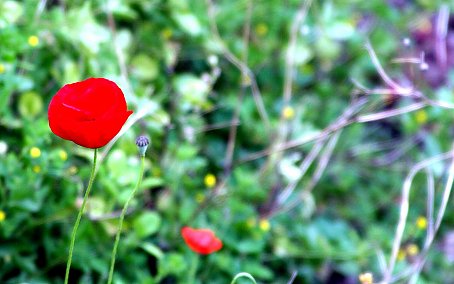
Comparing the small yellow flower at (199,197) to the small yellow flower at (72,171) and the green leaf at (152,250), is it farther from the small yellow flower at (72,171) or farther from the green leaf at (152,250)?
the small yellow flower at (72,171)

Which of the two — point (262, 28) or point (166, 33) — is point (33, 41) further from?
point (262, 28)

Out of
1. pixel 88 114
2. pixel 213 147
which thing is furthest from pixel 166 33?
pixel 88 114

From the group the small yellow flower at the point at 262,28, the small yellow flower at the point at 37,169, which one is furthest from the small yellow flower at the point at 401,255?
the small yellow flower at the point at 37,169

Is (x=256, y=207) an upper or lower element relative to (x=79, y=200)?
lower

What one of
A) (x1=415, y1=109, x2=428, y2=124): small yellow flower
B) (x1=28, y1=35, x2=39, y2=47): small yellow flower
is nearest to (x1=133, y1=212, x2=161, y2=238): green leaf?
(x1=28, y1=35, x2=39, y2=47): small yellow flower

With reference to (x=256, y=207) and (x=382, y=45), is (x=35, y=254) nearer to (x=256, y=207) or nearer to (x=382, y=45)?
(x=256, y=207)

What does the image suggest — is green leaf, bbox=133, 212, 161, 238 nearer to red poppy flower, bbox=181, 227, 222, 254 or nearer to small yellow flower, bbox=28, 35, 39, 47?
red poppy flower, bbox=181, 227, 222, 254

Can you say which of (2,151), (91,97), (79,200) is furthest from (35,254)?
(91,97)
